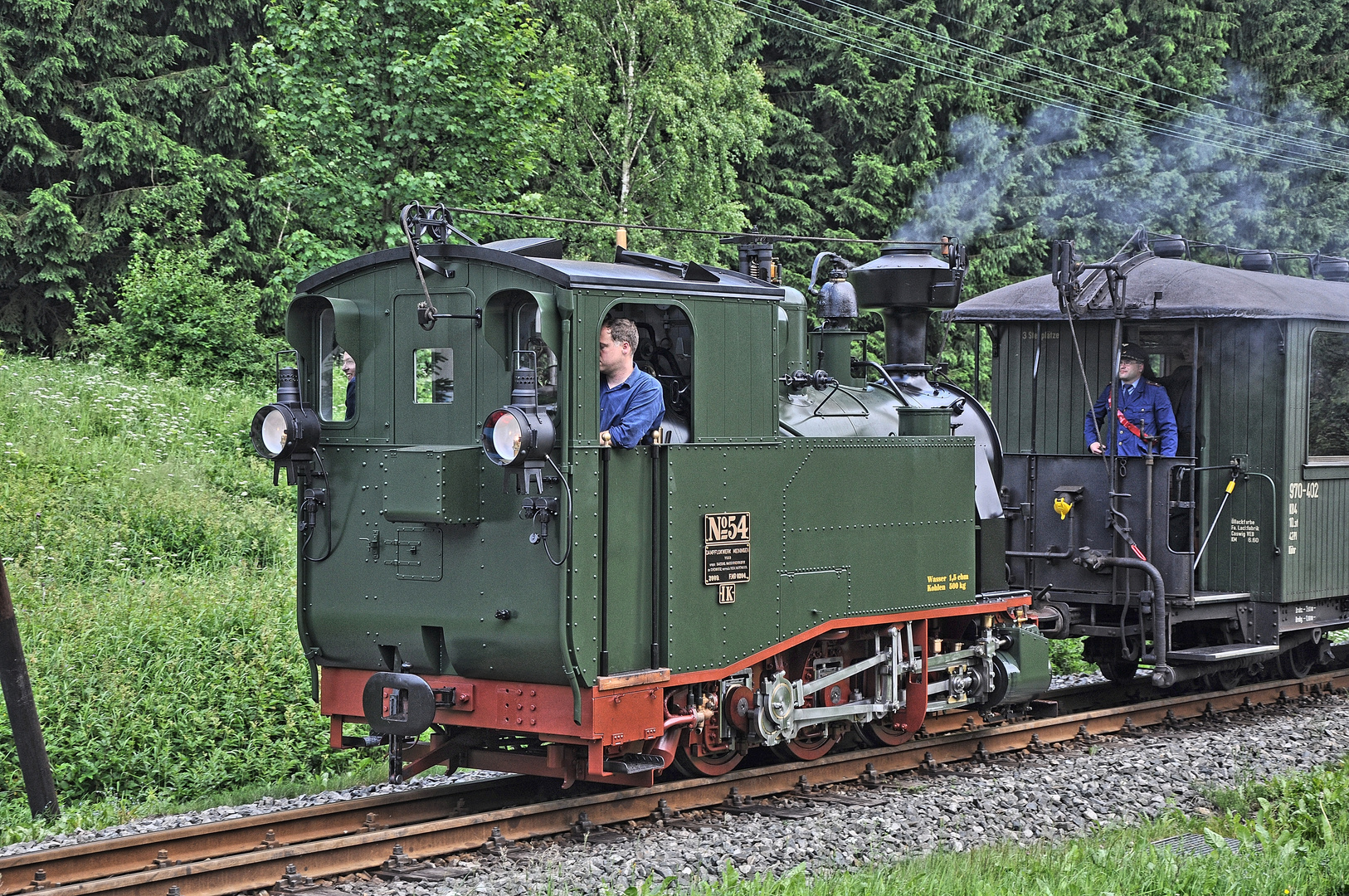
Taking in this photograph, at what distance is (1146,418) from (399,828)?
22.6 feet

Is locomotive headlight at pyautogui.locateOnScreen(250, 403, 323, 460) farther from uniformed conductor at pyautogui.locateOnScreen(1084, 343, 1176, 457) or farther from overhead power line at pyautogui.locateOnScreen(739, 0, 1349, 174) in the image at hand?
overhead power line at pyautogui.locateOnScreen(739, 0, 1349, 174)

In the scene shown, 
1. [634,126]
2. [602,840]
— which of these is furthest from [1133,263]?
[634,126]

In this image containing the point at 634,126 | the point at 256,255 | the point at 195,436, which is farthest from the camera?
the point at 634,126

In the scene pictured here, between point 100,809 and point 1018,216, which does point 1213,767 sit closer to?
point 100,809

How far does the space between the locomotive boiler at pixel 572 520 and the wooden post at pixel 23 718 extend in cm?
163

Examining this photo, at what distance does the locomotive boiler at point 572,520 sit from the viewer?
23.2ft

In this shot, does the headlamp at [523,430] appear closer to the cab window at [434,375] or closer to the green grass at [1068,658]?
the cab window at [434,375]

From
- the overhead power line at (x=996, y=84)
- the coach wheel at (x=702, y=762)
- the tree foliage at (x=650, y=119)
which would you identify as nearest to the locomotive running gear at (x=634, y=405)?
Answer: the coach wheel at (x=702, y=762)

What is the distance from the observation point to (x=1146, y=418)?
11.1 m

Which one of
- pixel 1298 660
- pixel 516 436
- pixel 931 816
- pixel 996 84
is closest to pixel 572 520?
pixel 516 436

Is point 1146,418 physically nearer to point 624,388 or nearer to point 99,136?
point 624,388

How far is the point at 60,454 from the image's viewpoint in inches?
554

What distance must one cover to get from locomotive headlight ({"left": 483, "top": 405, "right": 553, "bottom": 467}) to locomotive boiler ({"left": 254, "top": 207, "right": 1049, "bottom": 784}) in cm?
1

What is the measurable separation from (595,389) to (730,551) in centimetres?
132
